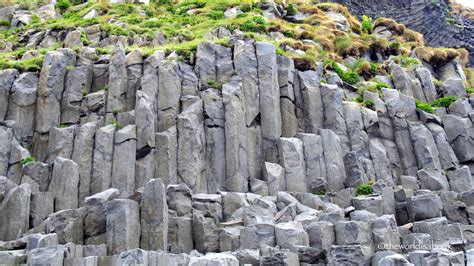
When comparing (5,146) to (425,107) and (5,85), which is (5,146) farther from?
(425,107)

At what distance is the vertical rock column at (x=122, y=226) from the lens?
1027 inches

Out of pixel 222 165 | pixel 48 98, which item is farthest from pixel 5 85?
pixel 222 165

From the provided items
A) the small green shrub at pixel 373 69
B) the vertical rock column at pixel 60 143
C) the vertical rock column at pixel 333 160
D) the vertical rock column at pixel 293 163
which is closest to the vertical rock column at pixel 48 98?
the vertical rock column at pixel 60 143

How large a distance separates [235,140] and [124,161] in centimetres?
642

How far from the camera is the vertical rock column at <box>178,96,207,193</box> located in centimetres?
3312

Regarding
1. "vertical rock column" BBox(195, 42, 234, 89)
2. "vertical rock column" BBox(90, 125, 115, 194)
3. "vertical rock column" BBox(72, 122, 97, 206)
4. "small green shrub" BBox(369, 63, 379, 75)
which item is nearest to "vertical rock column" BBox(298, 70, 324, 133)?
"vertical rock column" BBox(195, 42, 234, 89)

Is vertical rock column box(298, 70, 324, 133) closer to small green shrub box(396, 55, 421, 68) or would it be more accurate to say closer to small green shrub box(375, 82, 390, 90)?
small green shrub box(375, 82, 390, 90)

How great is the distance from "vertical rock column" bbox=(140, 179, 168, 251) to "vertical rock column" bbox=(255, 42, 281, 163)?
32.9 ft

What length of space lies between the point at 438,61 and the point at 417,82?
355 inches

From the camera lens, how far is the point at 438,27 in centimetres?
7438

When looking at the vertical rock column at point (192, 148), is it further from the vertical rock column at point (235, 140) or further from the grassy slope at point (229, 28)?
the grassy slope at point (229, 28)

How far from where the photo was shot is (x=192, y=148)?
33.9m

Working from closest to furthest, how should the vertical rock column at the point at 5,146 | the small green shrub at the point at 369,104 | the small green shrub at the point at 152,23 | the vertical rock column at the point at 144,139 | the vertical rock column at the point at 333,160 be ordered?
the vertical rock column at the point at 144,139, the vertical rock column at the point at 5,146, the vertical rock column at the point at 333,160, the small green shrub at the point at 369,104, the small green shrub at the point at 152,23

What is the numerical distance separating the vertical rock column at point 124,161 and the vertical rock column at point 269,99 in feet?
25.5
